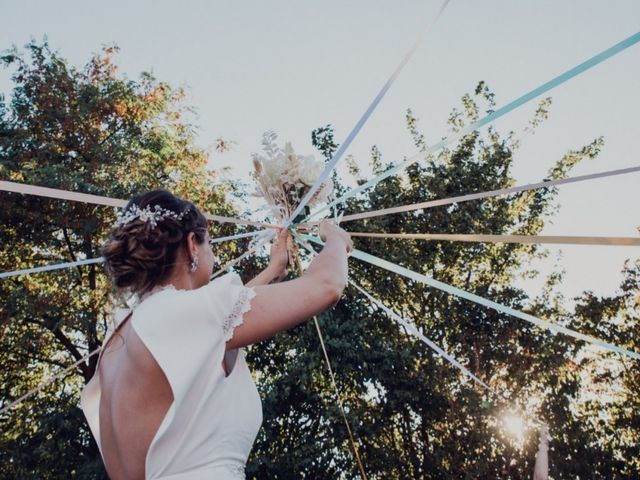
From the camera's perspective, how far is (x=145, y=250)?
5.62ft

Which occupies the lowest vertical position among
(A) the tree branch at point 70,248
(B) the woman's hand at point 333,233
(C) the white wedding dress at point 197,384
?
(C) the white wedding dress at point 197,384

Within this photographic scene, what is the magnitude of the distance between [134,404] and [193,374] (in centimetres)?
17

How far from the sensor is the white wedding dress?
146cm

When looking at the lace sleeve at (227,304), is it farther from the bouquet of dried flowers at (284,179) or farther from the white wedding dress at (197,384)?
the bouquet of dried flowers at (284,179)

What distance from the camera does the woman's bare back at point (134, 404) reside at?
147 cm

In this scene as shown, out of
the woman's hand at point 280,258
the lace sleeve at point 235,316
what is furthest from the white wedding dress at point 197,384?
the woman's hand at point 280,258

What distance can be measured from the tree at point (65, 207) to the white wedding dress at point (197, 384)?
9.93 meters

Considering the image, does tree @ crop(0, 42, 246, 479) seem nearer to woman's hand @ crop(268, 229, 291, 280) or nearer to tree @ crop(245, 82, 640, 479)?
tree @ crop(245, 82, 640, 479)

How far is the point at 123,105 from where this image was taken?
43.6ft

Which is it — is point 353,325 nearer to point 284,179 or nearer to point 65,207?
point 65,207

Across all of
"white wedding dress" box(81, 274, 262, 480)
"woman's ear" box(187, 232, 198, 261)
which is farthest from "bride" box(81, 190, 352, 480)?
"woman's ear" box(187, 232, 198, 261)

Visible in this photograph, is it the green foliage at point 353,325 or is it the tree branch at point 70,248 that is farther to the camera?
the tree branch at point 70,248

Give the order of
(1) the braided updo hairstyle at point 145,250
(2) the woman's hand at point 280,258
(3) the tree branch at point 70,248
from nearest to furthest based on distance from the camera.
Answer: (1) the braided updo hairstyle at point 145,250, (2) the woman's hand at point 280,258, (3) the tree branch at point 70,248

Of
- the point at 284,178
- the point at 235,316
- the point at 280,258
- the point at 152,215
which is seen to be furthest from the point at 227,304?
the point at 284,178
